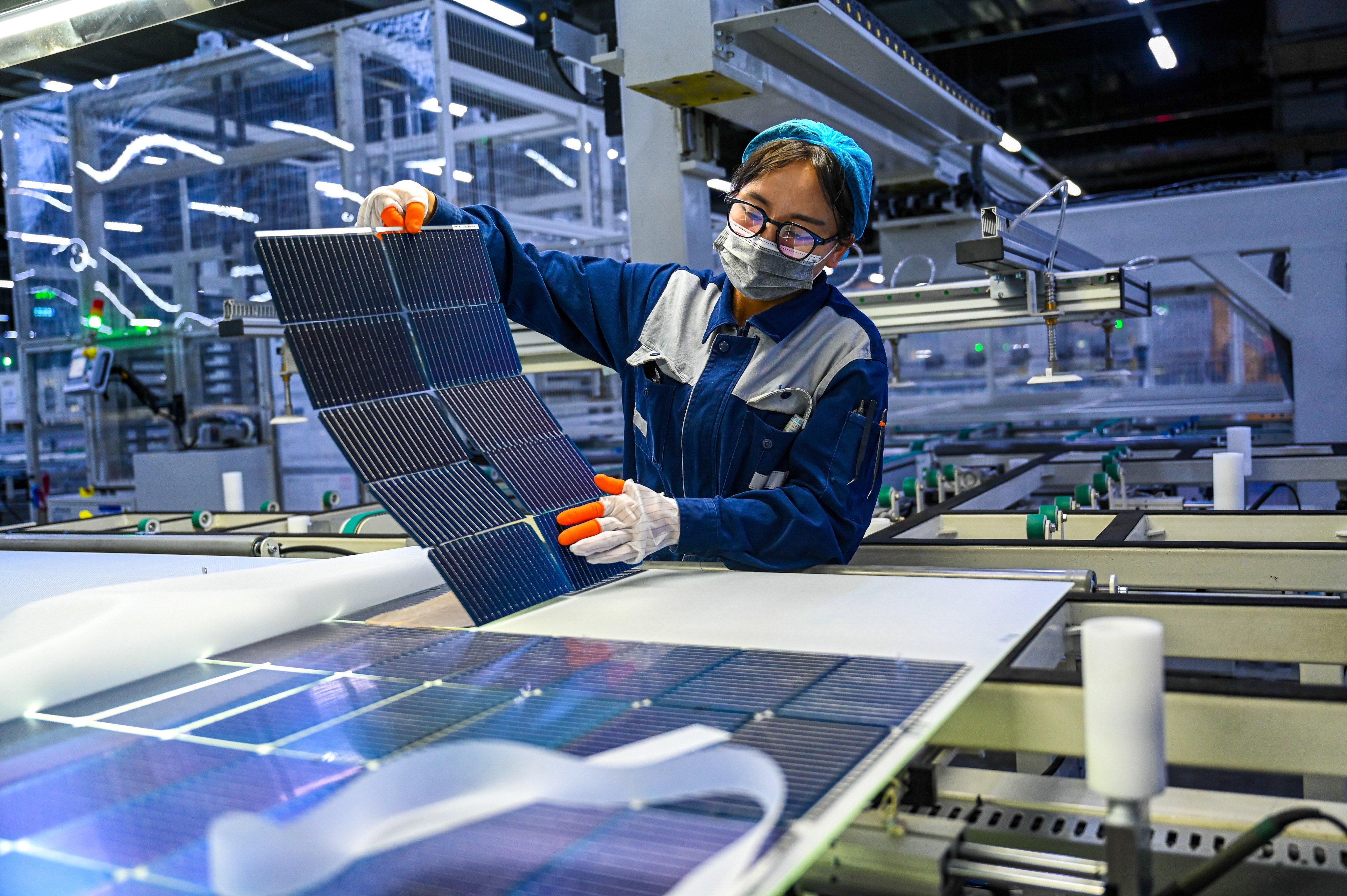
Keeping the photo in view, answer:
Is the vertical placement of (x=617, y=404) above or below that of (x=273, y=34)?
below

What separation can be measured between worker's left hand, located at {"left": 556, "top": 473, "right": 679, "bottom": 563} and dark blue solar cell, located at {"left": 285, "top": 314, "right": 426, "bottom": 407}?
0.30 meters

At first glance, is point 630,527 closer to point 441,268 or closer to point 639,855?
point 441,268

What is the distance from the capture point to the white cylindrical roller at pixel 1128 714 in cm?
75

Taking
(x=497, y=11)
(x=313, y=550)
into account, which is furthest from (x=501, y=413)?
(x=497, y=11)

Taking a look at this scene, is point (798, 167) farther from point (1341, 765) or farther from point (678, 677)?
point (1341, 765)

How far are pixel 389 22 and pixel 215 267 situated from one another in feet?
5.83

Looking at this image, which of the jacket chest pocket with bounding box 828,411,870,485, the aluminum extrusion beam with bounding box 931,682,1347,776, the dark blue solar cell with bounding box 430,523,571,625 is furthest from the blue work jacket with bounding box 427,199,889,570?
the aluminum extrusion beam with bounding box 931,682,1347,776

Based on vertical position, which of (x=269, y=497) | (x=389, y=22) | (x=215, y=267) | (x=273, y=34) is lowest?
(x=269, y=497)

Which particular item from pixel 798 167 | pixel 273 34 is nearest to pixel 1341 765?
pixel 798 167

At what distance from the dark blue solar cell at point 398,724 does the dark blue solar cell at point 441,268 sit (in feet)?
2.07

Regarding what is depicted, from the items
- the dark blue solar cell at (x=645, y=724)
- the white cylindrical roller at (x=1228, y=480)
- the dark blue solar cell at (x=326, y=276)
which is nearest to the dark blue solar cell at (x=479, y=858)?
the dark blue solar cell at (x=645, y=724)

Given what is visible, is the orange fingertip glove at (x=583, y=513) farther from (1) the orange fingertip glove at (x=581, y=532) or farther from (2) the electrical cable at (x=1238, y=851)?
(2) the electrical cable at (x=1238, y=851)

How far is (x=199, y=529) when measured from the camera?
306cm

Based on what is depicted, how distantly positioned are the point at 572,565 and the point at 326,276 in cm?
54
